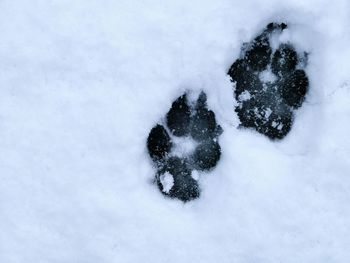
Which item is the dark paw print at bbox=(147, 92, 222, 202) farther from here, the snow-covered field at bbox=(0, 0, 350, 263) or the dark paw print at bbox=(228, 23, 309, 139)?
the dark paw print at bbox=(228, 23, 309, 139)

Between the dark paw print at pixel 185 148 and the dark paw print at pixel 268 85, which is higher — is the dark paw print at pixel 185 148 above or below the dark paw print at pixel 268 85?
below

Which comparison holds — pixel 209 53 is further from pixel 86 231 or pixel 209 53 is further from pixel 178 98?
pixel 86 231

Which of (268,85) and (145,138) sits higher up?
(268,85)

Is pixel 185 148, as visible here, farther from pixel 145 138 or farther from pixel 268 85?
pixel 268 85

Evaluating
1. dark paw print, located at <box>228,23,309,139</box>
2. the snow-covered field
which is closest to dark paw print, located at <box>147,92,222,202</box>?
the snow-covered field

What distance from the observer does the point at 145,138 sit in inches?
67.7

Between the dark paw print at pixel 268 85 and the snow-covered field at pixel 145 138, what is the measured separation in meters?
0.04

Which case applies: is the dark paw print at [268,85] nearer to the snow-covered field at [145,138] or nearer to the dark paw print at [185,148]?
the snow-covered field at [145,138]

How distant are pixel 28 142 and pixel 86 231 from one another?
40 cm

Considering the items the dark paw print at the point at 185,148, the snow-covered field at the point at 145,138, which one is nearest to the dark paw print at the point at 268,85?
the snow-covered field at the point at 145,138

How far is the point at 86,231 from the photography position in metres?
1.74

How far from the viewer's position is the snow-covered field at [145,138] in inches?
65.3

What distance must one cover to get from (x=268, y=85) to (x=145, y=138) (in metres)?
0.52

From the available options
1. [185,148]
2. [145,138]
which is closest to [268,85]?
[185,148]
